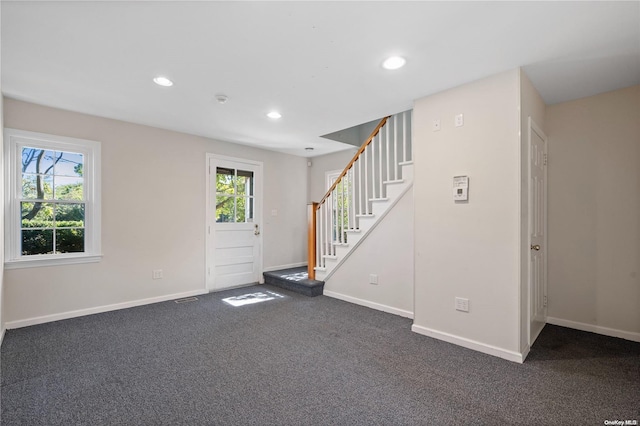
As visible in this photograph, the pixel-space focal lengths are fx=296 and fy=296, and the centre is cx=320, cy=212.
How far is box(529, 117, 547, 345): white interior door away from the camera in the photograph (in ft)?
9.00

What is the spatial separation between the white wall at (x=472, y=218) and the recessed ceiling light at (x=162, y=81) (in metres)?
2.44

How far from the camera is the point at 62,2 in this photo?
1.74m

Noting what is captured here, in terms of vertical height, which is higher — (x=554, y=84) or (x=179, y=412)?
(x=554, y=84)

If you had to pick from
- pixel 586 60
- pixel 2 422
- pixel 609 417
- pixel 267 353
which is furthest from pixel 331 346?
pixel 586 60

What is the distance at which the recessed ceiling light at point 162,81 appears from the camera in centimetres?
268

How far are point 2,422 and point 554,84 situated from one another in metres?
4.82

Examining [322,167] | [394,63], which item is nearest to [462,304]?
[394,63]

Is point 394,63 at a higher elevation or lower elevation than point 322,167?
higher

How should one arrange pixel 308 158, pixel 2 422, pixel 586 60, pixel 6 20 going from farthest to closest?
pixel 308 158
pixel 586 60
pixel 6 20
pixel 2 422

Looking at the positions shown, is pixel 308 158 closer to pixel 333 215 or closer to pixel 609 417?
pixel 333 215

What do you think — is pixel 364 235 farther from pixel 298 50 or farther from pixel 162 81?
pixel 162 81

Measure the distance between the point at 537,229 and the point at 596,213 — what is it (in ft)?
2.18

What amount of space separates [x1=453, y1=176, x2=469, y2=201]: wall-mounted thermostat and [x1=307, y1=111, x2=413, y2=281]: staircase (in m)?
0.72

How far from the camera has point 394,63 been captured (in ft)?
7.92
